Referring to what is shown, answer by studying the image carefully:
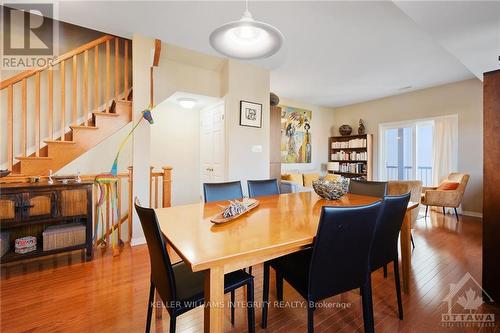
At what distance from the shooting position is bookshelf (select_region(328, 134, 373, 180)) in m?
5.84

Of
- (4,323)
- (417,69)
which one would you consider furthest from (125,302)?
(417,69)

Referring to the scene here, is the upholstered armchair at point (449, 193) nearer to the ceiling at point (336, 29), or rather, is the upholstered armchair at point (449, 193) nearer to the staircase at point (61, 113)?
the ceiling at point (336, 29)

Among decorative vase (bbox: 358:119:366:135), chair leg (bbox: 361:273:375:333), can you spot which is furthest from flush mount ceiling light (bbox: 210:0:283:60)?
decorative vase (bbox: 358:119:366:135)

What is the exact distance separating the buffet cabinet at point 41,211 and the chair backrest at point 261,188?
5.82 ft

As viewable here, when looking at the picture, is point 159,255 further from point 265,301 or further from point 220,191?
point 220,191

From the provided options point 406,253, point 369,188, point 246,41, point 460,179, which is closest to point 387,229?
point 406,253

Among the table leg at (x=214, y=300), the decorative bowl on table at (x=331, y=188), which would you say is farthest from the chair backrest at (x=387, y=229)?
the table leg at (x=214, y=300)

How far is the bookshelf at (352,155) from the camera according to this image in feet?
19.1

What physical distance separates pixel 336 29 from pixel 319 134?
3.95 m

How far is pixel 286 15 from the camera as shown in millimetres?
2480

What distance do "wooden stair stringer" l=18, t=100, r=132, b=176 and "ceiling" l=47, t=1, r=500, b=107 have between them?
3.32ft

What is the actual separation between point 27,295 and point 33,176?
1265mm

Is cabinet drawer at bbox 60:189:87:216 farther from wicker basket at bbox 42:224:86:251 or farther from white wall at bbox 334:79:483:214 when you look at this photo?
white wall at bbox 334:79:483:214

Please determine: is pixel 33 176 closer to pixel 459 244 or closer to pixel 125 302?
pixel 125 302
